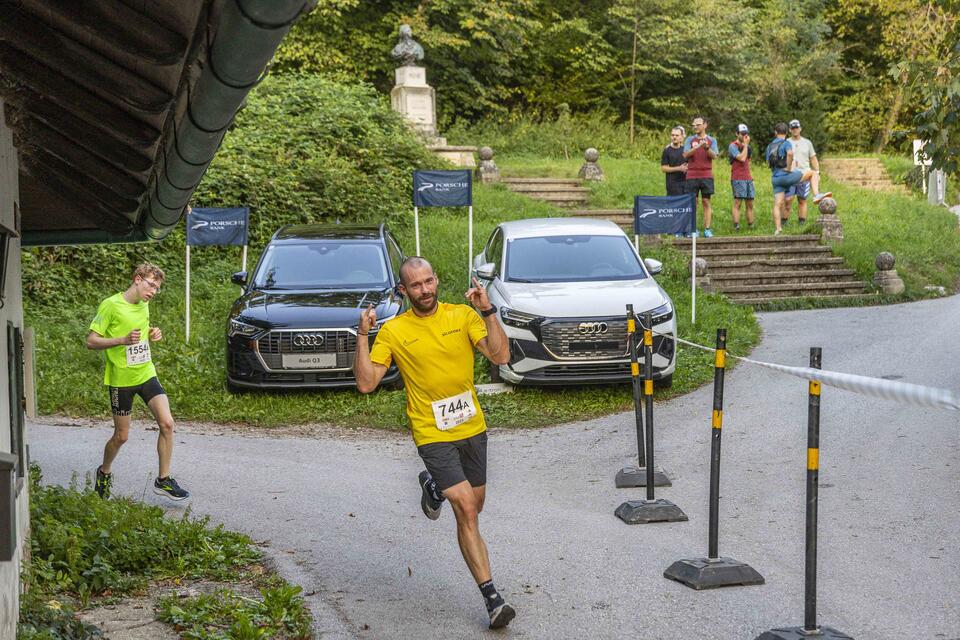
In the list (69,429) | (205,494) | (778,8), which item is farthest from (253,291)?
(778,8)

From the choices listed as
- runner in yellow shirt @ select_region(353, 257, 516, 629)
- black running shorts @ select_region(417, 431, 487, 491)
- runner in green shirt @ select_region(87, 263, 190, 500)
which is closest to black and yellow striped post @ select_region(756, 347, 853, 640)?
runner in yellow shirt @ select_region(353, 257, 516, 629)

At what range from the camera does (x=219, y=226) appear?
1639 centimetres

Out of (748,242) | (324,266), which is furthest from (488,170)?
(324,266)

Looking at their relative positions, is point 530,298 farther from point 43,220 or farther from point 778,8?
point 778,8

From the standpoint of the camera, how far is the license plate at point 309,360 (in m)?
12.9

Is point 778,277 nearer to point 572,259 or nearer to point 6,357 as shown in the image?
point 572,259

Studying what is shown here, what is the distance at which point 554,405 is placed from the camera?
13.0m

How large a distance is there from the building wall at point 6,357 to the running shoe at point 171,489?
1.97 metres

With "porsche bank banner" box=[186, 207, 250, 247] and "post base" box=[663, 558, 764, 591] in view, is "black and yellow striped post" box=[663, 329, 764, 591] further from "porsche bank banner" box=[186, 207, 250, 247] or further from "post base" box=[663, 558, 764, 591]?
"porsche bank banner" box=[186, 207, 250, 247]

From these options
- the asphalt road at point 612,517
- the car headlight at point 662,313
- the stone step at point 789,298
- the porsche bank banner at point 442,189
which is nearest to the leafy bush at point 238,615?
the asphalt road at point 612,517

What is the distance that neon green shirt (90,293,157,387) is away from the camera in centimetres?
917

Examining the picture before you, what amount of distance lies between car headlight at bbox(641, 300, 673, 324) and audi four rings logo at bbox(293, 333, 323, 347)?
3618mm

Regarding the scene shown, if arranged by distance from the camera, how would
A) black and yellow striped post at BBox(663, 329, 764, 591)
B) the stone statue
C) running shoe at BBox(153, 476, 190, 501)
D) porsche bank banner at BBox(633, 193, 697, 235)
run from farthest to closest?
the stone statue
porsche bank banner at BBox(633, 193, 697, 235)
running shoe at BBox(153, 476, 190, 501)
black and yellow striped post at BBox(663, 329, 764, 591)

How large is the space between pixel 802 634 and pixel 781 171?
1730cm
